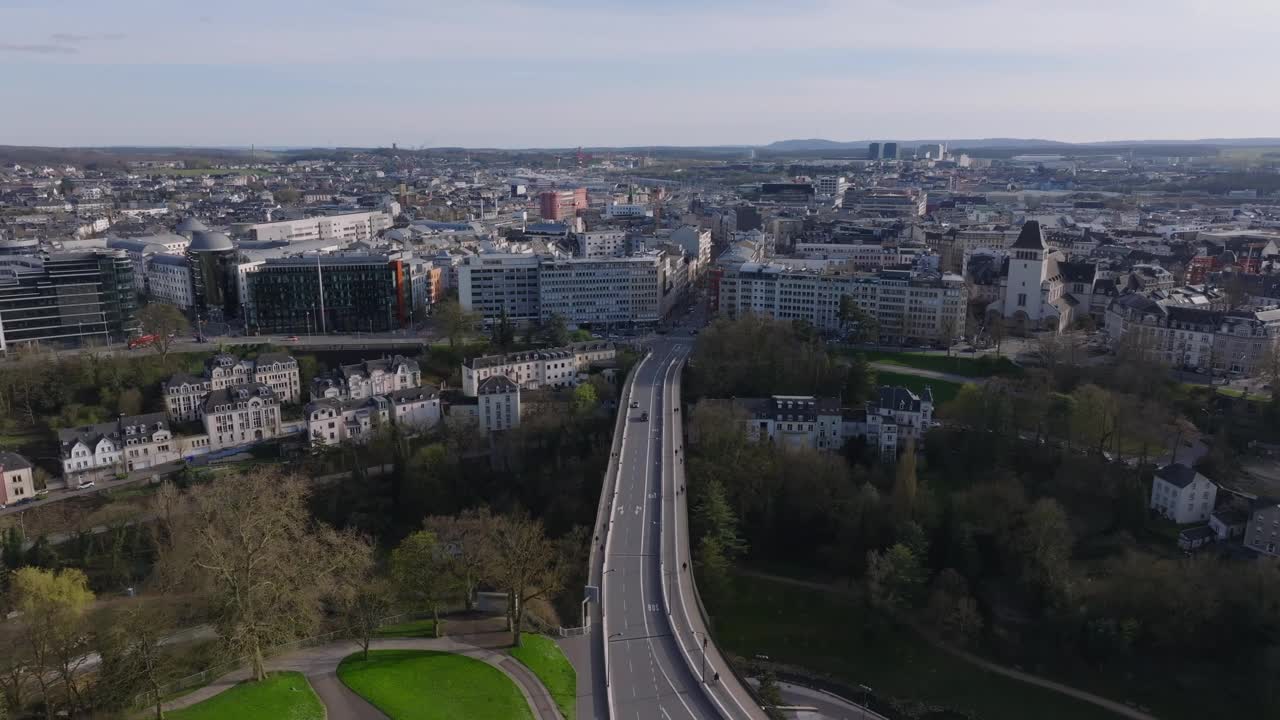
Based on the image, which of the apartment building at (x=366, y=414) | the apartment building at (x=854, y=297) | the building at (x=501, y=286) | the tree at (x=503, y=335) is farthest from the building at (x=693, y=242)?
the apartment building at (x=366, y=414)

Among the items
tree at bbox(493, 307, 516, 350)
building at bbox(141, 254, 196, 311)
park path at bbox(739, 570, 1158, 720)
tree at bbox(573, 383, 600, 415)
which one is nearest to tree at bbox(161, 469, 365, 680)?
tree at bbox(573, 383, 600, 415)

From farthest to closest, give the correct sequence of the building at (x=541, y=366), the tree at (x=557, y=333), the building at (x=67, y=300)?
the tree at (x=557, y=333), the building at (x=67, y=300), the building at (x=541, y=366)

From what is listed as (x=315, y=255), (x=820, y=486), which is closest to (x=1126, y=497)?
(x=820, y=486)


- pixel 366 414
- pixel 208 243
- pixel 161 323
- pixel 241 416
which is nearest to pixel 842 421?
pixel 366 414

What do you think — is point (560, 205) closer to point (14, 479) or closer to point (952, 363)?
point (952, 363)

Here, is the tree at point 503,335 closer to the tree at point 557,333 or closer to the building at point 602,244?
the tree at point 557,333

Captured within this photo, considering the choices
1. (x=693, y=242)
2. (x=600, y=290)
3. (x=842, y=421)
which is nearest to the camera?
(x=842, y=421)
